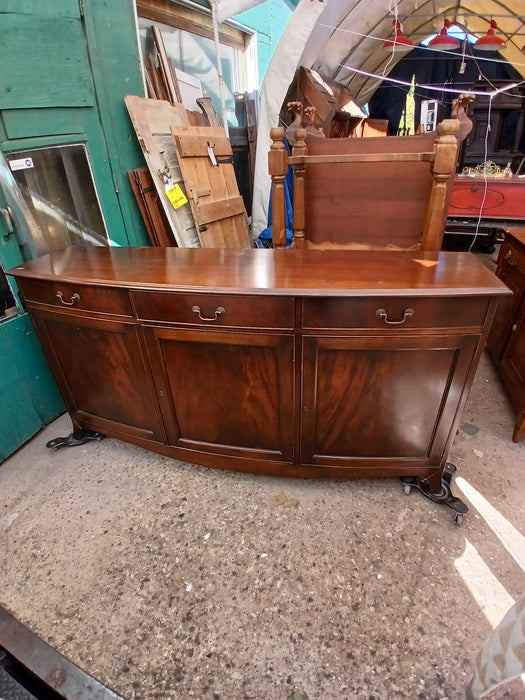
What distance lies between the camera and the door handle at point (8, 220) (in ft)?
5.50

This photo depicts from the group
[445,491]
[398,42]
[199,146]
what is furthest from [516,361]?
[398,42]

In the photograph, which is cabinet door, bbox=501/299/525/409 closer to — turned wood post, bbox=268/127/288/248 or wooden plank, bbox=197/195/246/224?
turned wood post, bbox=268/127/288/248

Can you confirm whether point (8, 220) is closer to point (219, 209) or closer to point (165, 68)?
point (219, 209)

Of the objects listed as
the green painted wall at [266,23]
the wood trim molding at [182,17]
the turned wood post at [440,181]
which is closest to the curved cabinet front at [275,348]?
the turned wood post at [440,181]

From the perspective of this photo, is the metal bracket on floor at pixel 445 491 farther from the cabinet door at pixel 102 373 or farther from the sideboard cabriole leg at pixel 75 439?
the sideboard cabriole leg at pixel 75 439

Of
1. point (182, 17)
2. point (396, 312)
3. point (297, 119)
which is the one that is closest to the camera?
point (396, 312)

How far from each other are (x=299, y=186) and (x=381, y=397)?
1157mm

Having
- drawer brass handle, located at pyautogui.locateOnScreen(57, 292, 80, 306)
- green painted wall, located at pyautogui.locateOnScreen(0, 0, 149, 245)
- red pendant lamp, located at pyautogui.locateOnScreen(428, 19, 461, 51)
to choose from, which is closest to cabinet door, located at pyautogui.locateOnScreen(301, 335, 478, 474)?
drawer brass handle, located at pyautogui.locateOnScreen(57, 292, 80, 306)

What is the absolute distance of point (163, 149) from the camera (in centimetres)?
242

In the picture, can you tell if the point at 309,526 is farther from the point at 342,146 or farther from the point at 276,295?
the point at 342,146

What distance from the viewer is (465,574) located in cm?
132

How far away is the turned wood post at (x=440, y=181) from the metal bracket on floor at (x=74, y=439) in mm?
1859

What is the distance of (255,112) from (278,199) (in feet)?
9.66

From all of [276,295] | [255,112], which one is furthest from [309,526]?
[255,112]
